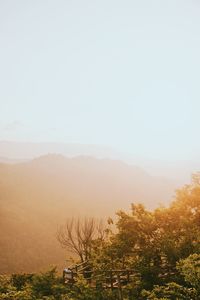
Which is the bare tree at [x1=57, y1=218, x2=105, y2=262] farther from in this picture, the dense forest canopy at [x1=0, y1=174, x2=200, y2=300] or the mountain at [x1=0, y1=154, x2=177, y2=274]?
the mountain at [x1=0, y1=154, x2=177, y2=274]

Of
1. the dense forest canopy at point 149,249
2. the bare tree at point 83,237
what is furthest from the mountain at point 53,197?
the dense forest canopy at point 149,249

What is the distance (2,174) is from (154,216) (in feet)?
353

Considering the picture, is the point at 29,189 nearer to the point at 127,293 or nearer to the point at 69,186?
the point at 69,186

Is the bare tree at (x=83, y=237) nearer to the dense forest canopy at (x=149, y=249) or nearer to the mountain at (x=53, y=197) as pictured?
the dense forest canopy at (x=149, y=249)

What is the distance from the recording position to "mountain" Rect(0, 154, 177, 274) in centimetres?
6162

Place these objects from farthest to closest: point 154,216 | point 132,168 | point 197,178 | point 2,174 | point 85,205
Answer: point 132,168 → point 2,174 → point 85,205 → point 197,178 → point 154,216

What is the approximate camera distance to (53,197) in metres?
108

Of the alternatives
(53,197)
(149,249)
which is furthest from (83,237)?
(53,197)

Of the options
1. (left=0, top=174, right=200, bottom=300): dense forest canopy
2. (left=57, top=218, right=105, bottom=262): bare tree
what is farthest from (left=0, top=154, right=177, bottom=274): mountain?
(left=0, top=174, right=200, bottom=300): dense forest canopy

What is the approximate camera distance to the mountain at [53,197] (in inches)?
2426

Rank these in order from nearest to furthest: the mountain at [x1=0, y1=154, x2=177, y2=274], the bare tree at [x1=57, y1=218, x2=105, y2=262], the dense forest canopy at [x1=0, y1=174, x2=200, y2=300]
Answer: the dense forest canopy at [x1=0, y1=174, x2=200, y2=300]
the bare tree at [x1=57, y1=218, x2=105, y2=262]
the mountain at [x1=0, y1=154, x2=177, y2=274]

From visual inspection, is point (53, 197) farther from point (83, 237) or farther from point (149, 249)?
point (149, 249)

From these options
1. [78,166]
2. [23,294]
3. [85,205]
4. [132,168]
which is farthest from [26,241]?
[132,168]

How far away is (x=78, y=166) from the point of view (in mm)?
169875
